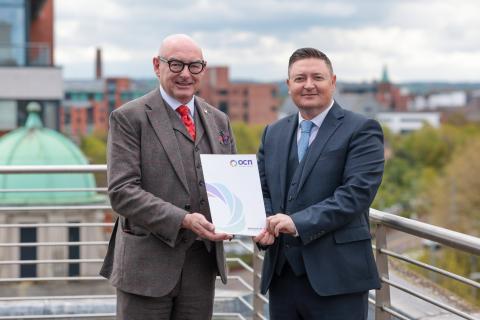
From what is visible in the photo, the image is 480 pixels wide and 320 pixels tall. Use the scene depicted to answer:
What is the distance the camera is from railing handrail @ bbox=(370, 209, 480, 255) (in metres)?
3.32

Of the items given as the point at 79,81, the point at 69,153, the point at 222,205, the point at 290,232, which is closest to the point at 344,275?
the point at 290,232

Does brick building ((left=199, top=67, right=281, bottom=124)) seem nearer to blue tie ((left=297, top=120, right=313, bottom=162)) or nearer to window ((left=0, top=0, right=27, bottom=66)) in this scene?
window ((left=0, top=0, right=27, bottom=66))

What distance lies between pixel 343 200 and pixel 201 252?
68cm

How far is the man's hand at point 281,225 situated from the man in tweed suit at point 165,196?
0.61 ft

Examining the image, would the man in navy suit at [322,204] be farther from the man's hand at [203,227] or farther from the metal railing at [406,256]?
the metal railing at [406,256]

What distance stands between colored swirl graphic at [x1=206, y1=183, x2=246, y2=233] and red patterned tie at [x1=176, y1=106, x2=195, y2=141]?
264 mm

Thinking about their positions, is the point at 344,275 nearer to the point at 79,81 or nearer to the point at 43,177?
the point at 43,177

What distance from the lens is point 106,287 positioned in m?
9.14

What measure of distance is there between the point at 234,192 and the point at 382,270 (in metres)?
1.01

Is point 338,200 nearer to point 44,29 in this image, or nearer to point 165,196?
point 165,196

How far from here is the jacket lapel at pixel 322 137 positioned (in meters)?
3.49

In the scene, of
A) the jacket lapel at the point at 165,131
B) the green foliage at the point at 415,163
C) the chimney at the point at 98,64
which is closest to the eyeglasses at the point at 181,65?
the jacket lapel at the point at 165,131

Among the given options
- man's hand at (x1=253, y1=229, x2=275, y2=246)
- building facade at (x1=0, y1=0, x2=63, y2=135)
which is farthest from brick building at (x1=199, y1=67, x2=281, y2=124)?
man's hand at (x1=253, y1=229, x2=275, y2=246)

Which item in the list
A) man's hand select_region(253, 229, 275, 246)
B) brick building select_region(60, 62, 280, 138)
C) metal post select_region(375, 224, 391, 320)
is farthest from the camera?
brick building select_region(60, 62, 280, 138)
